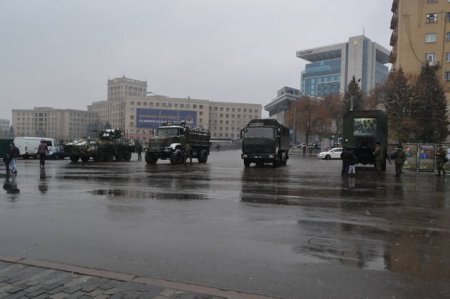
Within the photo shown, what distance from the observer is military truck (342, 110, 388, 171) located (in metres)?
29.2

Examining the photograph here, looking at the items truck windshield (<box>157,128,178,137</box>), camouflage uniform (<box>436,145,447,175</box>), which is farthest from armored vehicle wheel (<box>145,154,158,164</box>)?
camouflage uniform (<box>436,145,447,175</box>)

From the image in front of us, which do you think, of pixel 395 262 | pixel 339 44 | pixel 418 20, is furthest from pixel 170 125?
pixel 339 44

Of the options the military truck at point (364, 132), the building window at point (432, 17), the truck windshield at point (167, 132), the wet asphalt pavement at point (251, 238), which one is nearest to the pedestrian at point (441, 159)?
the military truck at point (364, 132)

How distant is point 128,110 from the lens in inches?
4887

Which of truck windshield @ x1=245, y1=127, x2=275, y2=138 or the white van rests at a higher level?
truck windshield @ x1=245, y1=127, x2=275, y2=138

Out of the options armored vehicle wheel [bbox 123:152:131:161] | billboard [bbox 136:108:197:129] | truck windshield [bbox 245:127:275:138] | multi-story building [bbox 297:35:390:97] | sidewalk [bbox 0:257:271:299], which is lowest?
sidewalk [bbox 0:257:271:299]

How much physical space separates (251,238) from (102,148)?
2982 centimetres

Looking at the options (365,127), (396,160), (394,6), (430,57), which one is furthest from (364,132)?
(394,6)

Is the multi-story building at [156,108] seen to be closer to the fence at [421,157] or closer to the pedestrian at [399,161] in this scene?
the fence at [421,157]

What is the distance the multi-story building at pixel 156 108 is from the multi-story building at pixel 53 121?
5656 millimetres

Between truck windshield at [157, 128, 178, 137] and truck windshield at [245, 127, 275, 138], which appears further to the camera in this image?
truck windshield at [157, 128, 178, 137]

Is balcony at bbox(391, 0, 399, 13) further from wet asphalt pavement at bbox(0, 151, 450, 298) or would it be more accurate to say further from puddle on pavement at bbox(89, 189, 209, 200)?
puddle on pavement at bbox(89, 189, 209, 200)

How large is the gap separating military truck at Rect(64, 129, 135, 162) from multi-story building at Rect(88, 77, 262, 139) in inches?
2914

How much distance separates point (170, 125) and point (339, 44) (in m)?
159
